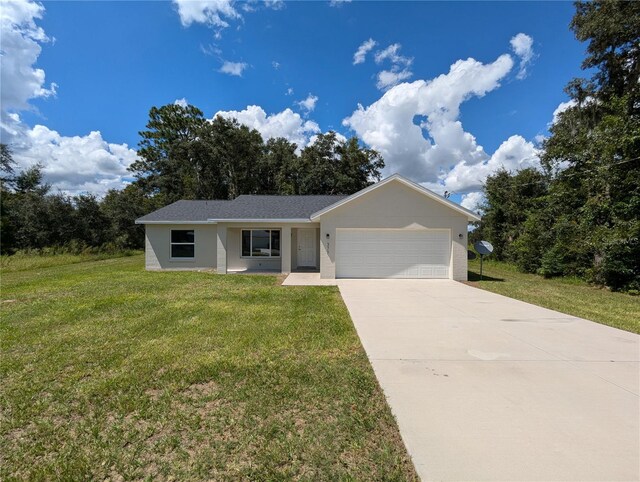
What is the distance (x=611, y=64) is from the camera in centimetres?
1355

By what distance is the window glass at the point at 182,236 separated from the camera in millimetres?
15141

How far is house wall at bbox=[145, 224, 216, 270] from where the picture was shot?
1495 centimetres

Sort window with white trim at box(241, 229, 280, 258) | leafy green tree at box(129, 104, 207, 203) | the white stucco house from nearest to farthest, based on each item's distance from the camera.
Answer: the white stucco house
window with white trim at box(241, 229, 280, 258)
leafy green tree at box(129, 104, 207, 203)

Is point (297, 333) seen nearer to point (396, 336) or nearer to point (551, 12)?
point (396, 336)

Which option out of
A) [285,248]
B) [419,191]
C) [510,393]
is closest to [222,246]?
[285,248]

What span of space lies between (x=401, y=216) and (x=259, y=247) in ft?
23.3

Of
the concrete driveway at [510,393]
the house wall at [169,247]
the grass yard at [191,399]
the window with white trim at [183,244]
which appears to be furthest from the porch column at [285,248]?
the concrete driveway at [510,393]

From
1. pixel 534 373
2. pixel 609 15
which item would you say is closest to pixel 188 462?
pixel 534 373

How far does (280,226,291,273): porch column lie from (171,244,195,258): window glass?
15.6 ft

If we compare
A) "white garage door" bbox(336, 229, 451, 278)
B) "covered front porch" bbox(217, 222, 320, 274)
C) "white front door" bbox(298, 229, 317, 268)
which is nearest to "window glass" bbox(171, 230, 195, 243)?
"covered front porch" bbox(217, 222, 320, 274)

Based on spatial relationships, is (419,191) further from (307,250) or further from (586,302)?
(307,250)

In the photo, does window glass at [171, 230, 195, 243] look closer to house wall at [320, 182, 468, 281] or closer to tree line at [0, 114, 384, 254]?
house wall at [320, 182, 468, 281]

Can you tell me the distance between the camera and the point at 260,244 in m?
15.2

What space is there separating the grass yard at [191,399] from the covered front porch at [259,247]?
7.21m
